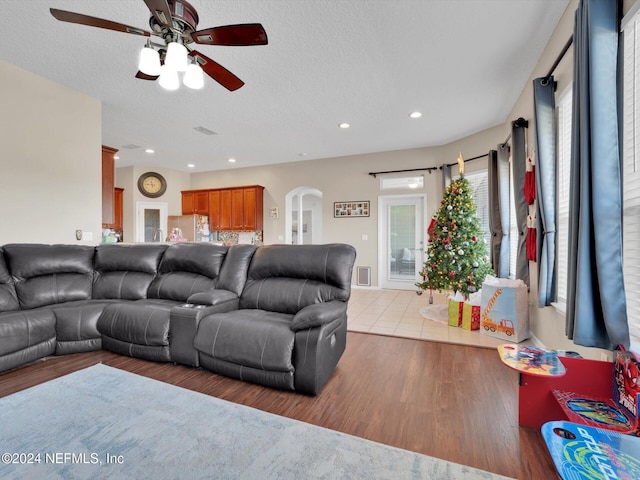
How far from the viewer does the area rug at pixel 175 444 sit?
4.58 ft

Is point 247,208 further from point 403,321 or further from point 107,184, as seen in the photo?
point 403,321

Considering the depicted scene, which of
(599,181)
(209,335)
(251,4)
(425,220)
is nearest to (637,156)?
(599,181)

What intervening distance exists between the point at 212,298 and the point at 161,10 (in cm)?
204

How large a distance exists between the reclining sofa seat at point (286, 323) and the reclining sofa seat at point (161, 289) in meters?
0.20

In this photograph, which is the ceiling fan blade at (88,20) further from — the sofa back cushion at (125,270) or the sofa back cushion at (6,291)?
the sofa back cushion at (6,291)

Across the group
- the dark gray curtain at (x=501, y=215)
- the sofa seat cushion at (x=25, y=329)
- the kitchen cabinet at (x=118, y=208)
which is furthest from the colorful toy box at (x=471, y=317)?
the kitchen cabinet at (x=118, y=208)

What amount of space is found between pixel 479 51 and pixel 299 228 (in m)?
5.42

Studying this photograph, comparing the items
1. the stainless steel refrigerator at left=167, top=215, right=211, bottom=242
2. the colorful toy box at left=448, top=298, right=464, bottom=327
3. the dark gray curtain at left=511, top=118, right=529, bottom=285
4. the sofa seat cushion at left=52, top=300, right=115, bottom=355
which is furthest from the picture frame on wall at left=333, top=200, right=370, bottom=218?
the sofa seat cushion at left=52, top=300, right=115, bottom=355

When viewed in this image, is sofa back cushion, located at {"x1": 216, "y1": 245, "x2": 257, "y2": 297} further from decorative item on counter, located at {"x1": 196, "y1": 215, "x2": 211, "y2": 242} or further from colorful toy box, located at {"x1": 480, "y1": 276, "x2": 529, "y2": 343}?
decorative item on counter, located at {"x1": 196, "y1": 215, "x2": 211, "y2": 242}

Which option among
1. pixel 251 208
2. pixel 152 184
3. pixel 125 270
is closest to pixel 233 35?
pixel 125 270

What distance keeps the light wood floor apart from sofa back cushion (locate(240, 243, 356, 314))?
0.66 m

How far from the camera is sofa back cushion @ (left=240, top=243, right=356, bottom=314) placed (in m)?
2.54

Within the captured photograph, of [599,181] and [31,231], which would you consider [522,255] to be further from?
[31,231]

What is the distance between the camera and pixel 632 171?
164 centimetres
